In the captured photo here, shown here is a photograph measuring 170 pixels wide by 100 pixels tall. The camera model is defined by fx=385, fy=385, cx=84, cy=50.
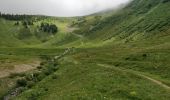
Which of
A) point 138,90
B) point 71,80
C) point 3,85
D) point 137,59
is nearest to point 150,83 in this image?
point 138,90

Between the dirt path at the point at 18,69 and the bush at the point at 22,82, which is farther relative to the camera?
the dirt path at the point at 18,69

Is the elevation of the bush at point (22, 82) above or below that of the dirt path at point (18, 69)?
below

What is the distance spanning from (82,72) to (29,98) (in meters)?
20.9

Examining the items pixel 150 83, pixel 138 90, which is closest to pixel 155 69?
pixel 150 83

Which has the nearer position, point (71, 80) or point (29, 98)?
point (29, 98)

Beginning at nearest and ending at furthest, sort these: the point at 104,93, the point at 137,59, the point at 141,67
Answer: the point at 104,93 < the point at 141,67 < the point at 137,59

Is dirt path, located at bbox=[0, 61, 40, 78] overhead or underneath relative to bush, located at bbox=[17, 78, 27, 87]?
overhead

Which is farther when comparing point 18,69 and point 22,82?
point 18,69

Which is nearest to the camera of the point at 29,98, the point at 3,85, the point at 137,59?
the point at 29,98

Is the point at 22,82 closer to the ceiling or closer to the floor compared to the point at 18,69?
closer to the floor

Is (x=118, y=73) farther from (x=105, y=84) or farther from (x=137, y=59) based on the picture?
(x=137, y=59)

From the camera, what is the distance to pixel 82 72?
81375mm

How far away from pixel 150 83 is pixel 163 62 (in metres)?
27.1

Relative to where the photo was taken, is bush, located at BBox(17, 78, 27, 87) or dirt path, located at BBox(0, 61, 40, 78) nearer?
bush, located at BBox(17, 78, 27, 87)
